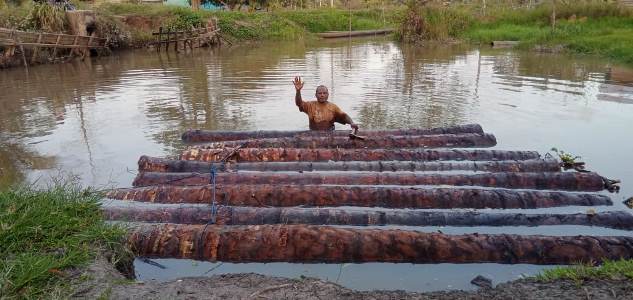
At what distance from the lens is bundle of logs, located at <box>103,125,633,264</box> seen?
467cm

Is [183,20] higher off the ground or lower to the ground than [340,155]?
higher

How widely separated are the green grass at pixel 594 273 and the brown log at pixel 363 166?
9.97 ft

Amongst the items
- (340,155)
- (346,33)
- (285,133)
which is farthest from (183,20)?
(340,155)

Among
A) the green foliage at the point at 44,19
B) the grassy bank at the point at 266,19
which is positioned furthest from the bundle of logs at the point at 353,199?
the grassy bank at the point at 266,19

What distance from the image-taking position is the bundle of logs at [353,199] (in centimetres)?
467

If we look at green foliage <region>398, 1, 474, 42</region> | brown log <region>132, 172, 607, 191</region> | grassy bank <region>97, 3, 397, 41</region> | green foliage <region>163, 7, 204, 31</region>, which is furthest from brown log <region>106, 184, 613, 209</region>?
green foliage <region>163, 7, 204, 31</region>

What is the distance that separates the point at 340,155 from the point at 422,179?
1393 millimetres

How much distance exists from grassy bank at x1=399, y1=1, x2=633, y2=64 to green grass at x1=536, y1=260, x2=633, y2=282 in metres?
17.6

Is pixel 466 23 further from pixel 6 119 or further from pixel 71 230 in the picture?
pixel 71 230

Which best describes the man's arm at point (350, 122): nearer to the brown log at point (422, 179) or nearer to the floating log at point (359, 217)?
the brown log at point (422, 179)

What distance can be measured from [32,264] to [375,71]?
1660cm

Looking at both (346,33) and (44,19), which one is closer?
(44,19)

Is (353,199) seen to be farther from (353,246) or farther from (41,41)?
(41,41)

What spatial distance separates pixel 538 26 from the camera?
90.9 feet
